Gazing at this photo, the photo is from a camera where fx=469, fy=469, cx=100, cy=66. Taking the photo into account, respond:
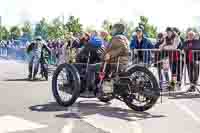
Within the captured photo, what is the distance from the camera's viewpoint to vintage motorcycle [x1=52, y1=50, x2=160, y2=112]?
8.74 metres

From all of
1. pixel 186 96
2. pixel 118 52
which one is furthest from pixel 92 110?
pixel 186 96

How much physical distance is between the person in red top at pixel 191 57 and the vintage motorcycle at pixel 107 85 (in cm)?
347

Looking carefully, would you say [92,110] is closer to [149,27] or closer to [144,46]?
[144,46]

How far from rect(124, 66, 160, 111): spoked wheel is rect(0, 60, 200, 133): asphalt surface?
18 cm

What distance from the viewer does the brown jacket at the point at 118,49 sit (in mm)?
8984

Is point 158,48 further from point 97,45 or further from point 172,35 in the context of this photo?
point 97,45

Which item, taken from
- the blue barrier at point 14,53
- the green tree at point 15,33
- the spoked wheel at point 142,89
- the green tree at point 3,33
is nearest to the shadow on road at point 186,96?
the spoked wheel at point 142,89

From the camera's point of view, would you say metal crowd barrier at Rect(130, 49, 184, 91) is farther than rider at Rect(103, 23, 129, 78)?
Yes

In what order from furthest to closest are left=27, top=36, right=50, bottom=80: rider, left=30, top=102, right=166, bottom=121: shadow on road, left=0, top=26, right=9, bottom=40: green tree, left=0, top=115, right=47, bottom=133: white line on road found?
left=0, top=26, right=9, bottom=40: green tree, left=27, top=36, right=50, bottom=80: rider, left=30, top=102, right=166, bottom=121: shadow on road, left=0, top=115, right=47, bottom=133: white line on road

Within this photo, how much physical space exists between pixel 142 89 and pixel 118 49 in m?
0.91

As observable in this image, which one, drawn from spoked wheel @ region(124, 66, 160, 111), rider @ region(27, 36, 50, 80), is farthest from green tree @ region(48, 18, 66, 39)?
spoked wheel @ region(124, 66, 160, 111)

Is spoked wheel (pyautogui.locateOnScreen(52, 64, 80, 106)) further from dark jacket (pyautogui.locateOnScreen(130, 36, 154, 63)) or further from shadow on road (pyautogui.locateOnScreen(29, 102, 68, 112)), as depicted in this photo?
dark jacket (pyautogui.locateOnScreen(130, 36, 154, 63))

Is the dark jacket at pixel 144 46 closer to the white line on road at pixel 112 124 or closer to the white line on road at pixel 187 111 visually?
the white line on road at pixel 187 111

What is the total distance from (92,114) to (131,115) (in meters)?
0.70
